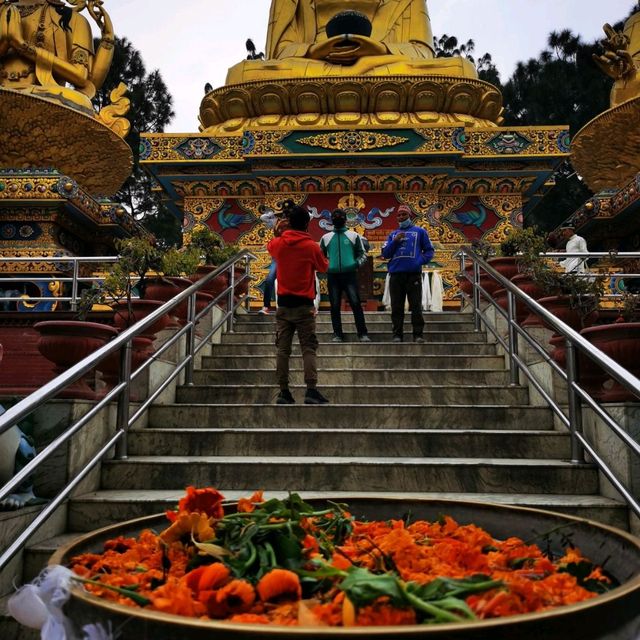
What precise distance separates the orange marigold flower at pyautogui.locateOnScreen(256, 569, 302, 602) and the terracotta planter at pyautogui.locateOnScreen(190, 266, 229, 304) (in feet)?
18.3

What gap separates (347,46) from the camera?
46.4 ft

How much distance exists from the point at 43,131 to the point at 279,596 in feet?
46.8

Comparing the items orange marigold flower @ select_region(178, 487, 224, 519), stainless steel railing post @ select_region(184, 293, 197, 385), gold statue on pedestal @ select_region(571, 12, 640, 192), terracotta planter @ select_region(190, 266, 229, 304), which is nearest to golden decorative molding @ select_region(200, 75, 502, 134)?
gold statue on pedestal @ select_region(571, 12, 640, 192)

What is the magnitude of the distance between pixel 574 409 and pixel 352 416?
1.37 metres

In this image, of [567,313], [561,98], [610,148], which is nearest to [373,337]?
[567,313]

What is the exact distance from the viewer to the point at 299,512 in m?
1.50

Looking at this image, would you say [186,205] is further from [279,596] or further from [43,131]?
[279,596]

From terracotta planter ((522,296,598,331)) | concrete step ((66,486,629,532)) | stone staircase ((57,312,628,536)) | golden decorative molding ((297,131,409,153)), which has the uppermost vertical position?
golden decorative molding ((297,131,409,153))

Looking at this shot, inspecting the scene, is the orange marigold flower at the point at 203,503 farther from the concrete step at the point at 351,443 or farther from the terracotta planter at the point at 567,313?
the terracotta planter at the point at 567,313

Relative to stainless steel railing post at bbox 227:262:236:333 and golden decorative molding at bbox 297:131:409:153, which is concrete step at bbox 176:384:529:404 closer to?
stainless steel railing post at bbox 227:262:236:333

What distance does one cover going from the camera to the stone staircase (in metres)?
3.51

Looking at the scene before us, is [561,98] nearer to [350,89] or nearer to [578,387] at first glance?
[350,89]

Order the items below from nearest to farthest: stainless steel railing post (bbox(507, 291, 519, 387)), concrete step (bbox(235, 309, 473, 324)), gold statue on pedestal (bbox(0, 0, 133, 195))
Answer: stainless steel railing post (bbox(507, 291, 519, 387)), concrete step (bbox(235, 309, 473, 324)), gold statue on pedestal (bbox(0, 0, 133, 195))

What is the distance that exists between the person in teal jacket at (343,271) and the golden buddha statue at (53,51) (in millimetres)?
9296
